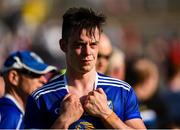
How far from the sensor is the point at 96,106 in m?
5.71

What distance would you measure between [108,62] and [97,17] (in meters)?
3.01

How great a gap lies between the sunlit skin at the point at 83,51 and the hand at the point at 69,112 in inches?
8.4

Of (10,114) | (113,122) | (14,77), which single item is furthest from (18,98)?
(113,122)

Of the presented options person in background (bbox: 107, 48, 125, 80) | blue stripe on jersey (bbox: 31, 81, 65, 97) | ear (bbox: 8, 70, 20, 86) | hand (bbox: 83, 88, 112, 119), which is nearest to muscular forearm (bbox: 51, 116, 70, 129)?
hand (bbox: 83, 88, 112, 119)

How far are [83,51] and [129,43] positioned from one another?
66.5ft

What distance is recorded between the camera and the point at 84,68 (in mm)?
5770

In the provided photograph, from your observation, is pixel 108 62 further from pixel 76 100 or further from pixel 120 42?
pixel 120 42

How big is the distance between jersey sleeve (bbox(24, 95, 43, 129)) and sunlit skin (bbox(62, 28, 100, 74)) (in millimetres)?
347

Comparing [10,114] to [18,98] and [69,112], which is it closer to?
[18,98]

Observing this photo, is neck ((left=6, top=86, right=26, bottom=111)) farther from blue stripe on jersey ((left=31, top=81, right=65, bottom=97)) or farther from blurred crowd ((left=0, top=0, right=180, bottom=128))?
blue stripe on jersey ((left=31, top=81, right=65, bottom=97))

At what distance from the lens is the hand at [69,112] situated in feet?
18.7

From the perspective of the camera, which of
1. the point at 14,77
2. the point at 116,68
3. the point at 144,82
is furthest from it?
the point at 144,82

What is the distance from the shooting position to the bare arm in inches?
223

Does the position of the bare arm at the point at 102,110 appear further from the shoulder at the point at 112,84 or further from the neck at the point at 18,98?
the neck at the point at 18,98
